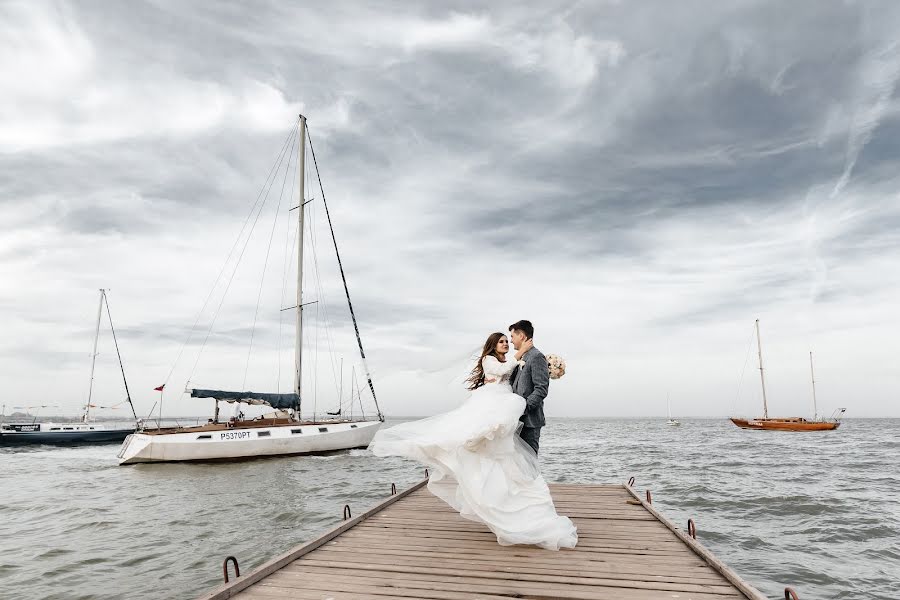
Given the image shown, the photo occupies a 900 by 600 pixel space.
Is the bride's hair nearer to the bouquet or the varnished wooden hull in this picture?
the bouquet

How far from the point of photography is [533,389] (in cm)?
664

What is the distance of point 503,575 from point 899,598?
752 cm

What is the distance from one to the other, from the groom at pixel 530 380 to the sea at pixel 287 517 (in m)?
5.25

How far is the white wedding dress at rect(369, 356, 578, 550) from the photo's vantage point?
5992 mm

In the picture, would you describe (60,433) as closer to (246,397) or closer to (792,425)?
(246,397)

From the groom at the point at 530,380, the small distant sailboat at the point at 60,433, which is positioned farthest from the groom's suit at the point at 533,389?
the small distant sailboat at the point at 60,433

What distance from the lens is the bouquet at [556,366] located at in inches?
270

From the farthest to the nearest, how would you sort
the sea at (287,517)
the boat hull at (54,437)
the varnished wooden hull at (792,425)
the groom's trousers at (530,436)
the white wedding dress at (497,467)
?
the varnished wooden hull at (792,425)
the boat hull at (54,437)
the sea at (287,517)
the groom's trousers at (530,436)
the white wedding dress at (497,467)

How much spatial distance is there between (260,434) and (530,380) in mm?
26065

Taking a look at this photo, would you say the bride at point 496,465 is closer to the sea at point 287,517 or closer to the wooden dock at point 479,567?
the wooden dock at point 479,567

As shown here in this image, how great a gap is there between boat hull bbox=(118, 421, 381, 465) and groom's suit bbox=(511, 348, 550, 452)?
25780 mm

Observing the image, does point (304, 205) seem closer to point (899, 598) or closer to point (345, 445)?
point (345, 445)

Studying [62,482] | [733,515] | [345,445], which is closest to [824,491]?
[733,515]

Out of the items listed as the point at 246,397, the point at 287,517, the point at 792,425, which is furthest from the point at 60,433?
the point at 792,425
